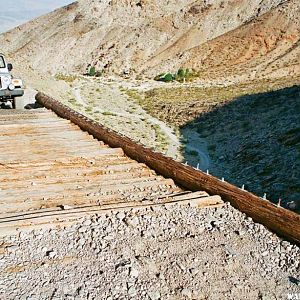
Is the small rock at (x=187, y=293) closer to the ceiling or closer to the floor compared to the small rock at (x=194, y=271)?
closer to the floor

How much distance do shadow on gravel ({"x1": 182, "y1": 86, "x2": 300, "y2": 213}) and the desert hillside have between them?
2048cm

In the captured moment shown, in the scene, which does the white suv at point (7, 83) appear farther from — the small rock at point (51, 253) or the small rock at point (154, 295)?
the small rock at point (154, 295)

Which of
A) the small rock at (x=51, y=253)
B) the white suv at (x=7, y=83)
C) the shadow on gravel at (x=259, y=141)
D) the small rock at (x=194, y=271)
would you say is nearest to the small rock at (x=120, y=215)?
the small rock at (x=51, y=253)

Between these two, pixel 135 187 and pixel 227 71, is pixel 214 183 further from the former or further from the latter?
pixel 227 71

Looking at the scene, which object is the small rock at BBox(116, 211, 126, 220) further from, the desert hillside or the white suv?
the desert hillside

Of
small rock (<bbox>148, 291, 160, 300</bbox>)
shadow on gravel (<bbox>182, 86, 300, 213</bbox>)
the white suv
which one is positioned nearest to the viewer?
small rock (<bbox>148, 291, 160, 300</bbox>)

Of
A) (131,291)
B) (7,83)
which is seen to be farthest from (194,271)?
(7,83)

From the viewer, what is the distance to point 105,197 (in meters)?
6.68

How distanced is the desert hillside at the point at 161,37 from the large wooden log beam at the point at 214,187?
127 ft

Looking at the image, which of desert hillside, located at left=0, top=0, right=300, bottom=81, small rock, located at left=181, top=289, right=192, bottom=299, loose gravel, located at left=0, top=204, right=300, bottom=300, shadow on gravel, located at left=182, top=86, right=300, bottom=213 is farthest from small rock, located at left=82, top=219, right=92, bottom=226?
desert hillside, located at left=0, top=0, right=300, bottom=81

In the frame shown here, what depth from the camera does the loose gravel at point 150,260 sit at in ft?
14.3

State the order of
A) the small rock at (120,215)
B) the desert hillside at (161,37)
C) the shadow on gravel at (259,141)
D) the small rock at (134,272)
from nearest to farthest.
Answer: the small rock at (134,272) < the small rock at (120,215) < the shadow on gravel at (259,141) < the desert hillside at (161,37)

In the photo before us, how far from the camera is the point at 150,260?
4852 mm

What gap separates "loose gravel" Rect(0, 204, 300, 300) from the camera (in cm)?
435
